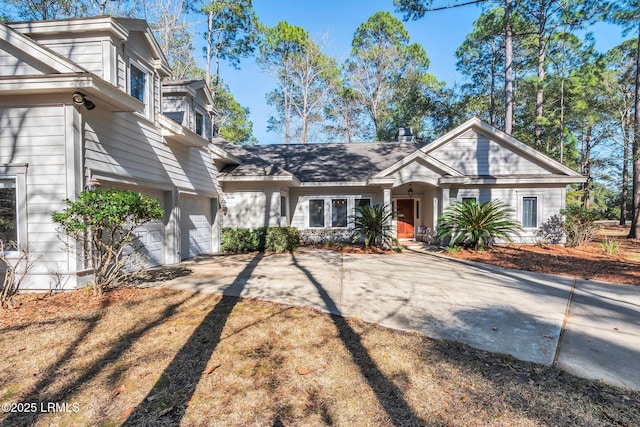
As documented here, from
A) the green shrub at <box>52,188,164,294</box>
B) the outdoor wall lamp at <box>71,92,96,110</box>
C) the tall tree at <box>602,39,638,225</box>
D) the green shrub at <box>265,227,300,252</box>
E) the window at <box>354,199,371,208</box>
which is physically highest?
the tall tree at <box>602,39,638,225</box>

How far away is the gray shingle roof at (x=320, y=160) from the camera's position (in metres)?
12.1

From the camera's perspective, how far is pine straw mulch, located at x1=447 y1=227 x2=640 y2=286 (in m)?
7.14

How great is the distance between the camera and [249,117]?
32250 millimetres

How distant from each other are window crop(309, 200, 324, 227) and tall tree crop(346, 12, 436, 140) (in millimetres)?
15319

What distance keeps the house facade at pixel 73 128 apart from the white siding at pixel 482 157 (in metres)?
11.1

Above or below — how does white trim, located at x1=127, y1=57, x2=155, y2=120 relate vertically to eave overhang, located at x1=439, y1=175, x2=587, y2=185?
above

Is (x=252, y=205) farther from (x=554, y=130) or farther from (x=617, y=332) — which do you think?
(x=554, y=130)

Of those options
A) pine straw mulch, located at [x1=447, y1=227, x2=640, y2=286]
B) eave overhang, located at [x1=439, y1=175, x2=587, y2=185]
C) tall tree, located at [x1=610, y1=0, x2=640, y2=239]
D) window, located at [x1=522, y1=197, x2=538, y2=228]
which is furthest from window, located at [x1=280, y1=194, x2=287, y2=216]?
tall tree, located at [x1=610, y1=0, x2=640, y2=239]

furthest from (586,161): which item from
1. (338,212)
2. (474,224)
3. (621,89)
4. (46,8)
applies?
(46,8)

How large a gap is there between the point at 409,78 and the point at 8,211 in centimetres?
2669

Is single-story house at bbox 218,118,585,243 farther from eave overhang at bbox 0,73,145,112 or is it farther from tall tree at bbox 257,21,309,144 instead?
tall tree at bbox 257,21,309,144

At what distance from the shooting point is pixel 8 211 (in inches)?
211

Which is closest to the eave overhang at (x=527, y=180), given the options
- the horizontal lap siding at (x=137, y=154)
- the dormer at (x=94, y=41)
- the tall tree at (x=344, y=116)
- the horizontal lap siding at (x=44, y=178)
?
the horizontal lap siding at (x=137, y=154)

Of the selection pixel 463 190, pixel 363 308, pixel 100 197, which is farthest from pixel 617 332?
pixel 463 190
